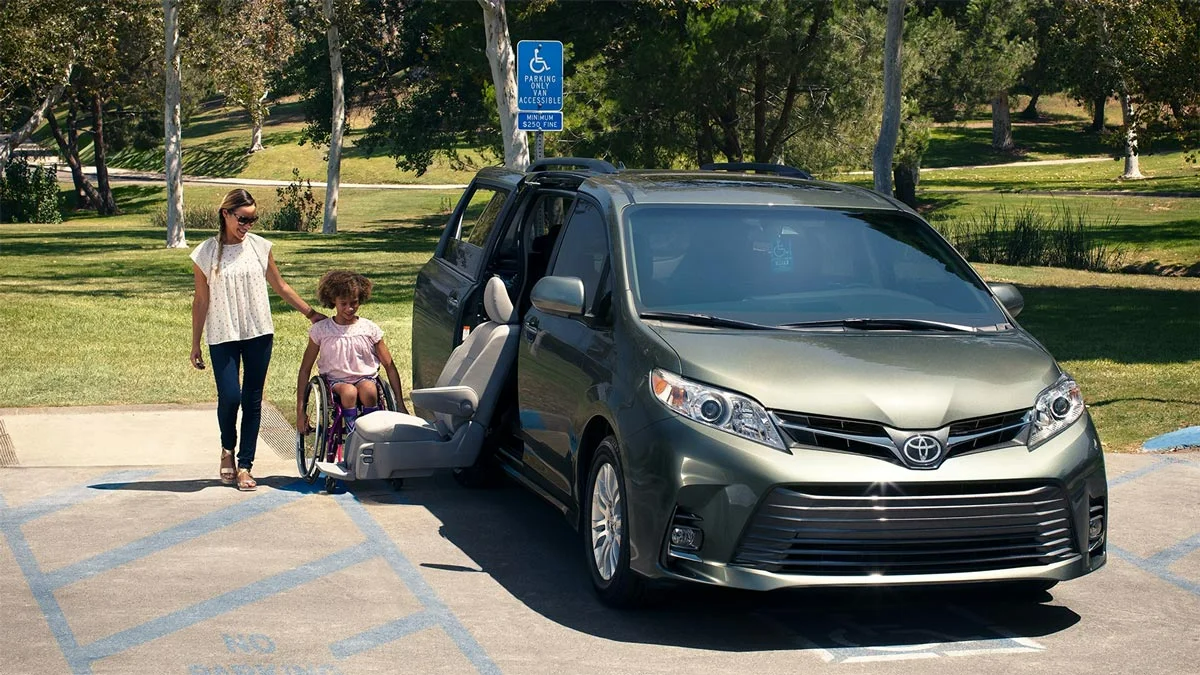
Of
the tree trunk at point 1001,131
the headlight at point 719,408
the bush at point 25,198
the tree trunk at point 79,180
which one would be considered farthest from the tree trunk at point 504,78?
the tree trunk at point 1001,131

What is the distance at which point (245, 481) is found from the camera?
8867mm

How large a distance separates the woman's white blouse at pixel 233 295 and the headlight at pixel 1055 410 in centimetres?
431

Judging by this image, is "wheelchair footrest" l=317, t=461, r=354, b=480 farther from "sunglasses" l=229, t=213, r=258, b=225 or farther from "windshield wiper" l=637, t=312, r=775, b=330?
"windshield wiper" l=637, t=312, r=775, b=330

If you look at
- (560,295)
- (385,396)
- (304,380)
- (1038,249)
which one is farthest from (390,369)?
(1038,249)

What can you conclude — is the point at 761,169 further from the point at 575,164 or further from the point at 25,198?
the point at 25,198

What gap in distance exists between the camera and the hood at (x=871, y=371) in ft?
19.8

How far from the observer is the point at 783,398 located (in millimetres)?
6047

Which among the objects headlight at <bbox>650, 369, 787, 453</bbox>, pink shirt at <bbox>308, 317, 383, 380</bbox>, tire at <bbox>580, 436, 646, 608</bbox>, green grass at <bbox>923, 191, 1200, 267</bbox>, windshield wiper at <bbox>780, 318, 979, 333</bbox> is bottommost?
green grass at <bbox>923, 191, 1200, 267</bbox>

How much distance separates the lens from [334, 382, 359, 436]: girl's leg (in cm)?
886

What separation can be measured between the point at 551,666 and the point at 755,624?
40.4 inches

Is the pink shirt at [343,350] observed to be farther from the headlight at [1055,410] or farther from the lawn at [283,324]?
the headlight at [1055,410]

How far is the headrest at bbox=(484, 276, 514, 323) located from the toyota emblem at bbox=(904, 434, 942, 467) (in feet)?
9.23

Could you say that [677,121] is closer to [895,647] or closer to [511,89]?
[511,89]

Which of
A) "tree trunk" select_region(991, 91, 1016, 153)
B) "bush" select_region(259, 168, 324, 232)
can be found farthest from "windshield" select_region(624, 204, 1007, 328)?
"tree trunk" select_region(991, 91, 1016, 153)
